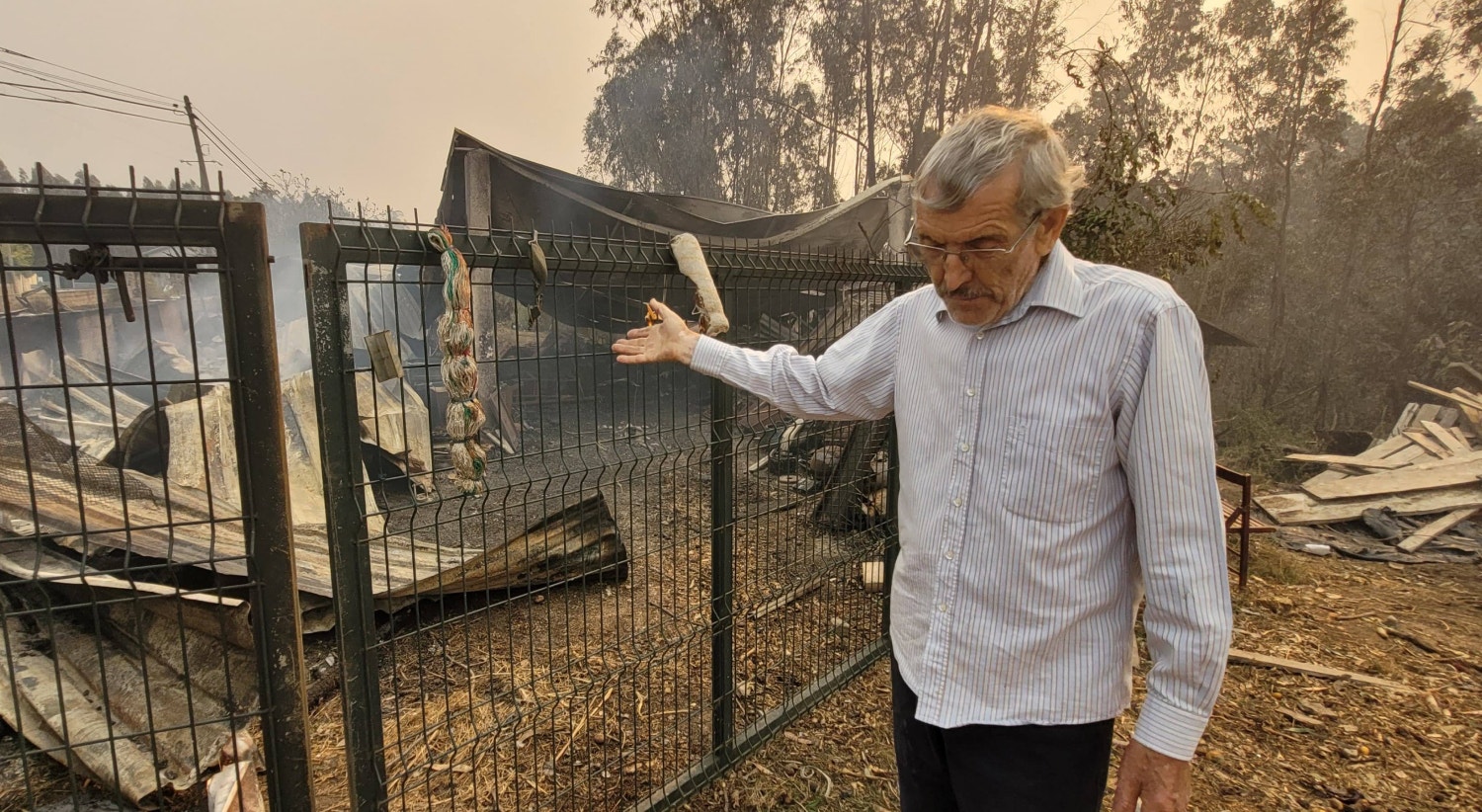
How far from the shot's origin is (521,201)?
6340mm

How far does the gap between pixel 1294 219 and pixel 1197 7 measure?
20.9 ft

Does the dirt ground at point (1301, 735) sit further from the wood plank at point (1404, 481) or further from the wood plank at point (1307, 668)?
the wood plank at point (1404, 481)

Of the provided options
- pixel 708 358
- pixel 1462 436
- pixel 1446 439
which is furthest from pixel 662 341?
pixel 1462 436

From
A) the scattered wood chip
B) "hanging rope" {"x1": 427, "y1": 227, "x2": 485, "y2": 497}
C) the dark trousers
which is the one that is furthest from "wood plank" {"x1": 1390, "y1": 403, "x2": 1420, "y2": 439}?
"hanging rope" {"x1": 427, "y1": 227, "x2": 485, "y2": 497}

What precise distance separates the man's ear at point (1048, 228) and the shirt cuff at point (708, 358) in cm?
82

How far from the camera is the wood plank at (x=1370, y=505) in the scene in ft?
21.6

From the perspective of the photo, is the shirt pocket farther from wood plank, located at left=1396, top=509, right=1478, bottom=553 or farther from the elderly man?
wood plank, located at left=1396, top=509, right=1478, bottom=553

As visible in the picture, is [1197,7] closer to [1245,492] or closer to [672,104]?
[672,104]

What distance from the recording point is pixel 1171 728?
1.15 meters

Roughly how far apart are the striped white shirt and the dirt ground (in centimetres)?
160

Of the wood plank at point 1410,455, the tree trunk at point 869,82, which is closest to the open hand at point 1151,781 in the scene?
the wood plank at point 1410,455

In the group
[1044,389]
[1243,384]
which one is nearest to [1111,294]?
Answer: [1044,389]

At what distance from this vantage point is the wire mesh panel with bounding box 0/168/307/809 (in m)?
1.20

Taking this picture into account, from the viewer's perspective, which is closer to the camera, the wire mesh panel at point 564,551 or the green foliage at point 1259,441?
the wire mesh panel at point 564,551
